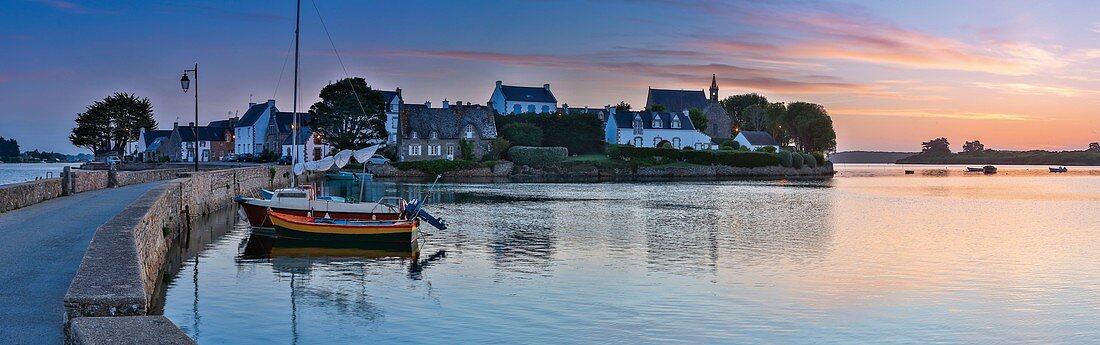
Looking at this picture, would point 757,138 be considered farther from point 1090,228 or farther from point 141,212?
point 141,212

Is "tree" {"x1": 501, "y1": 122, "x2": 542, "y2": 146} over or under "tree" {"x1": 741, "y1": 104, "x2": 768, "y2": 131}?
under

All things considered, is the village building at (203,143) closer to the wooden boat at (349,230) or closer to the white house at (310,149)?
the white house at (310,149)

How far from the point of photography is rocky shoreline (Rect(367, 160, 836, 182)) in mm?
100688

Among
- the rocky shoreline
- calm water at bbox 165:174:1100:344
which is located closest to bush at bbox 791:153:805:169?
the rocky shoreline

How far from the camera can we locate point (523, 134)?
113 m

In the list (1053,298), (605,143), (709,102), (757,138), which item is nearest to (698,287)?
(1053,298)

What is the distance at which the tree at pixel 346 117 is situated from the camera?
99312mm

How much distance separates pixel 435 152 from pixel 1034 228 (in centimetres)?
7729

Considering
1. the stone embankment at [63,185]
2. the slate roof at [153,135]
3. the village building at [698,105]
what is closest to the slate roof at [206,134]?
the slate roof at [153,135]

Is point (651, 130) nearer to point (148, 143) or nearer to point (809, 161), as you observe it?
point (809, 161)

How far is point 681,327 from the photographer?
1750cm

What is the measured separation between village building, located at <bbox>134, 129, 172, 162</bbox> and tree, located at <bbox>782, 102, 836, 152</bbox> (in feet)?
336

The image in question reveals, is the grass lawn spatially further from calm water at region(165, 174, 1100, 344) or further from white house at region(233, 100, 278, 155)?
calm water at region(165, 174, 1100, 344)

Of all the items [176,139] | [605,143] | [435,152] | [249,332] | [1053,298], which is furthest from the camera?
[176,139]
